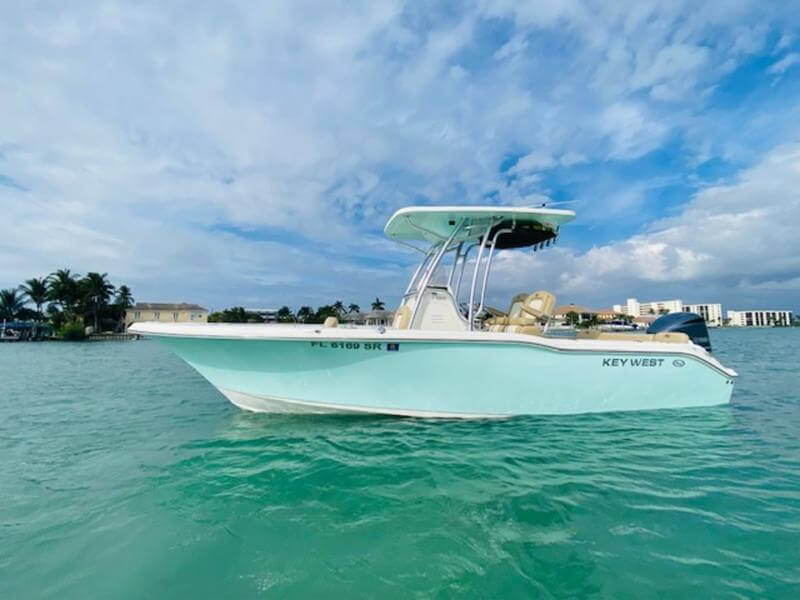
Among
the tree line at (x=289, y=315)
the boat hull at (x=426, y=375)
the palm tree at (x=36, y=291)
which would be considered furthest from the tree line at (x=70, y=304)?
the boat hull at (x=426, y=375)

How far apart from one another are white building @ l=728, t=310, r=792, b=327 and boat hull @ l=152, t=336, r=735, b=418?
14967 centimetres

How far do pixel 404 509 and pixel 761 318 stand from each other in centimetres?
15586

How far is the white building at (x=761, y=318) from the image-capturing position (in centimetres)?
11688

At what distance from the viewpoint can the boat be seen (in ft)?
17.3

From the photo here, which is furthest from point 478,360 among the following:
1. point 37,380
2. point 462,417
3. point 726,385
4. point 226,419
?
point 37,380

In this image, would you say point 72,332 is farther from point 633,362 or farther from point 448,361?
point 633,362

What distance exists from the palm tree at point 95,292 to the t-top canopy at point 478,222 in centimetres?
6571

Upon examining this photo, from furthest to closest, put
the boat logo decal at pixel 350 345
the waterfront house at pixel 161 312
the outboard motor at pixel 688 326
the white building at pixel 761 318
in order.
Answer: the white building at pixel 761 318
the waterfront house at pixel 161 312
the outboard motor at pixel 688 326
the boat logo decal at pixel 350 345

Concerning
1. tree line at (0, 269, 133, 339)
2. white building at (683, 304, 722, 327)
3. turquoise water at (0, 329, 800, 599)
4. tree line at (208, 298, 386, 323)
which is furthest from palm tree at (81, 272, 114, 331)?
white building at (683, 304, 722, 327)

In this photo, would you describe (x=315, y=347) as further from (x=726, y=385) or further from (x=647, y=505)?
(x=726, y=385)

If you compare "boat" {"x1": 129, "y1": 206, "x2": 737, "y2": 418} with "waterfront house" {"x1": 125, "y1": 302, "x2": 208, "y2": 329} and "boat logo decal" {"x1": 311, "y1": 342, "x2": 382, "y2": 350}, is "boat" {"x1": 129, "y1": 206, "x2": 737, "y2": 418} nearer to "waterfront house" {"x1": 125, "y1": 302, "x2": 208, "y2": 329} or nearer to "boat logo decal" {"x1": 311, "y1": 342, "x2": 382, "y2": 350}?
"boat logo decal" {"x1": 311, "y1": 342, "x2": 382, "y2": 350}

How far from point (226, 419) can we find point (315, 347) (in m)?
2.28

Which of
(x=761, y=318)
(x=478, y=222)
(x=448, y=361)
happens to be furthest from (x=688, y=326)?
(x=761, y=318)

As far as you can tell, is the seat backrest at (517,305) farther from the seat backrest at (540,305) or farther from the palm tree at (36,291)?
the palm tree at (36,291)
